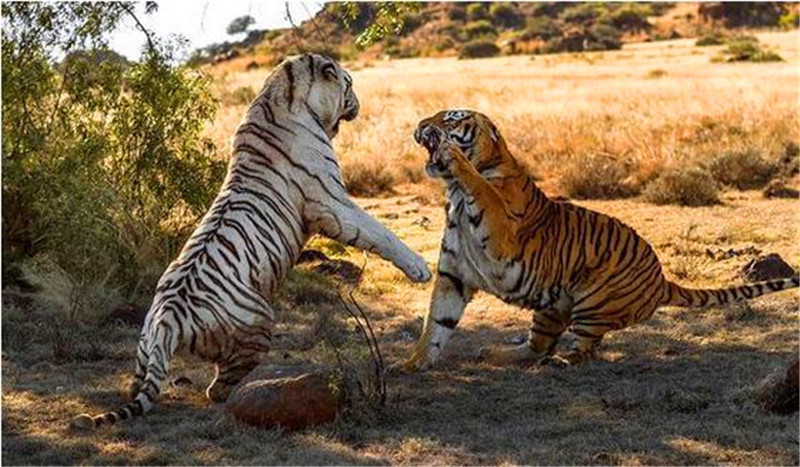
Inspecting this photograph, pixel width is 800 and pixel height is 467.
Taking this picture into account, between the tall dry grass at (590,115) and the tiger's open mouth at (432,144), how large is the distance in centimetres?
961

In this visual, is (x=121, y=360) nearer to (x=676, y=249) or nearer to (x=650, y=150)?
(x=676, y=249)

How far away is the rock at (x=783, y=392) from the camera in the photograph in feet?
24.0

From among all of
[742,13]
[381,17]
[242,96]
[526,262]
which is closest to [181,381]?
[526,262]

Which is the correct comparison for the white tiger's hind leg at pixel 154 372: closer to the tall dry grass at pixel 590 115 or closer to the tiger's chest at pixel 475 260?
the tiger's chest at pixel 475 260

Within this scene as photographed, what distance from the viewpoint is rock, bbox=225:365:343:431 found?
7.16 m

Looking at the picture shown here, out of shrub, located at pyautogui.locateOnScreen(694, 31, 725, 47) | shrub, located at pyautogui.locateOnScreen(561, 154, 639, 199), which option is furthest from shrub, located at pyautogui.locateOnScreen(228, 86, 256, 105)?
shrub, located at pyautogui.locateOnScreen(694, 31, 725, 47)

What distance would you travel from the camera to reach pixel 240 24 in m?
13.0

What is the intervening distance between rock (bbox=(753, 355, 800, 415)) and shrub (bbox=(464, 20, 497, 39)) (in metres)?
51.3

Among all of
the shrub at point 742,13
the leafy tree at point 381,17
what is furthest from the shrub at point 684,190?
the shrub at point 742,13

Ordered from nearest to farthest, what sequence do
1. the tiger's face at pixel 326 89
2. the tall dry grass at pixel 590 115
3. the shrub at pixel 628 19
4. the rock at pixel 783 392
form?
the rock at pixel 783 392 < the tiger's face at pixel 326 89 < the tall dry grass at pixel 590 115 < the shrub at pixel 628 19

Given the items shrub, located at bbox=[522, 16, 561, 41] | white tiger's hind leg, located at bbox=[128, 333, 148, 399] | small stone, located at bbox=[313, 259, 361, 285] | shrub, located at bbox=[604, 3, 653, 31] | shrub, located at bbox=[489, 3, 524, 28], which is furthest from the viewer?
shrub, located at bbox=[489, 3, 524, 28]

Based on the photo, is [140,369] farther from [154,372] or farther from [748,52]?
[748,52]

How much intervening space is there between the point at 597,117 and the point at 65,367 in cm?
1533

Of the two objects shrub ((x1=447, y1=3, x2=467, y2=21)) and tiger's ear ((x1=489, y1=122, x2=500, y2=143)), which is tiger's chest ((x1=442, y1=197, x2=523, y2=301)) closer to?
tiger's ear ((x1=489, y1=122, x2=500, y2=143))
